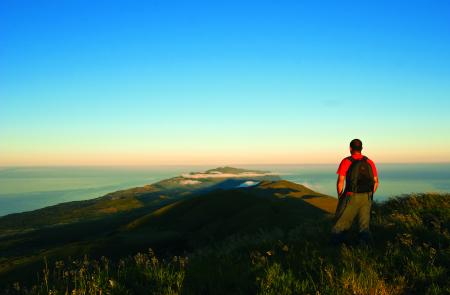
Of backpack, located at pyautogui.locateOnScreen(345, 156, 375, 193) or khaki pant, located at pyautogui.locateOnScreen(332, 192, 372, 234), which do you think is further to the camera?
backpack, located at pyautogui.locateOnScreen(345, 156, 375, 193)

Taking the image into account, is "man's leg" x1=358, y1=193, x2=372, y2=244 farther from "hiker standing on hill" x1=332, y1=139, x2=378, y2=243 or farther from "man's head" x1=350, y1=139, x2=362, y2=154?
"man's head" x1=350, y1=139, x2=362, y2=154

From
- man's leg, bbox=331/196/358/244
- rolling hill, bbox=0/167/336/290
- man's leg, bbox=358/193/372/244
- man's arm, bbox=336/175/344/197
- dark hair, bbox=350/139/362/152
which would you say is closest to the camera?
man's leg, bbox=358/193/372/244

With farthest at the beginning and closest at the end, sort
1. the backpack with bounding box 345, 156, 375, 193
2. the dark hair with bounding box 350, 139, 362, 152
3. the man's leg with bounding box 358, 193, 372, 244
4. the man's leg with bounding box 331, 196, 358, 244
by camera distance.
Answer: the dark hair with bounding box 350, 139, 362, 152, the backpack with bounding box 345, 156, 375, 193, the man's leg with bounding box 331, 196, 358, 244, the man's leg with bounding box 358, 193, 372, 244

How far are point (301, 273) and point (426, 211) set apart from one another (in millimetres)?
8977

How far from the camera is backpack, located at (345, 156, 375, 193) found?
36.1ft

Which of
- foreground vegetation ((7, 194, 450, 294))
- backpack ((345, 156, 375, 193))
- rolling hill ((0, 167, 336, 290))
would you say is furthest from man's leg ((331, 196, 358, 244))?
rolling hill ((0, 167, 336, 290))

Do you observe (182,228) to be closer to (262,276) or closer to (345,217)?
(345,217)

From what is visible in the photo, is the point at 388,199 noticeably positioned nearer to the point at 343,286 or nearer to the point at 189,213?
the point at 343,286

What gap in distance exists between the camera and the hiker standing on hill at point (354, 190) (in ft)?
35.7

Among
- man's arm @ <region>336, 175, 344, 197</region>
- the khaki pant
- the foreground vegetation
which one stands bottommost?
the foreground vegetation

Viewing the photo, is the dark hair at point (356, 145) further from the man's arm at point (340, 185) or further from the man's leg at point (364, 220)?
the man's leg at point (364, 220)

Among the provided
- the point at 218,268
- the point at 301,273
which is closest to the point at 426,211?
the point at 301,273

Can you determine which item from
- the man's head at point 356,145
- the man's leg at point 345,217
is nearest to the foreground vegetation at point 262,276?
the man's leg at point 345,217

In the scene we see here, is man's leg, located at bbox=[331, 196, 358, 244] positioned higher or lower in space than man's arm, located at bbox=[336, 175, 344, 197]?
lower
